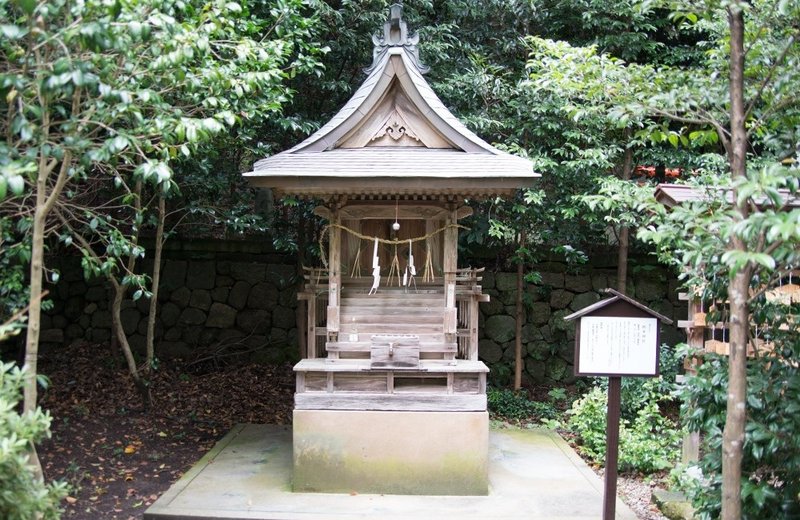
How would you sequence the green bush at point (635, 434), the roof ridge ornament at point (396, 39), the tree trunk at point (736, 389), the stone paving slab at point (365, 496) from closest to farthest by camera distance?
the tree trunk at point (736, 389), the stone paving slab at point (365, 496), the roof ridge ornament at point (396, 39), the green bush at point (635, 434)

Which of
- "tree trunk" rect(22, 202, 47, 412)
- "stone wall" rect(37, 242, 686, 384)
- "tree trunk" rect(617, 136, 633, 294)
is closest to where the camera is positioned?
"tree trunk" rect(22, 202, 47, 412)

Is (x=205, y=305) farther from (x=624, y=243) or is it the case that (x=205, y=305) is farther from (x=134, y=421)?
(x=624, y=243)

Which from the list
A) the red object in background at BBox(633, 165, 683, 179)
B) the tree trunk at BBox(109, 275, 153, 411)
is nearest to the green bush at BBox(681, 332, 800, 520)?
the red object in background at BBox(633, 165, 683, 179)

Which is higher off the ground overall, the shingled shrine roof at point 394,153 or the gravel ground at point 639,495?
the shingled shrine roof at point 394,153

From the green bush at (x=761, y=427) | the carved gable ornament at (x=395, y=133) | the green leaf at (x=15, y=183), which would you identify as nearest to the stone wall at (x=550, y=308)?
the carved gable ornament at (x=395, y=133)

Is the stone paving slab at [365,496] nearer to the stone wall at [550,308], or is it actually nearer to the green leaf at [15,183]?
the stone wall at [550,308]

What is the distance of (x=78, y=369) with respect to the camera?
9242 millimetres

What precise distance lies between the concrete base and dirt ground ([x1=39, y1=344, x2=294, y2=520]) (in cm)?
159

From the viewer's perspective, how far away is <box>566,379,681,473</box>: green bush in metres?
6.84

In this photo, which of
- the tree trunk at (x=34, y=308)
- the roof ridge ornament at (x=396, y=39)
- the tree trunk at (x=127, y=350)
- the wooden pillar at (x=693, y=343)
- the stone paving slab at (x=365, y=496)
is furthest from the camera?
the tree trunk at (x=127, y=350)

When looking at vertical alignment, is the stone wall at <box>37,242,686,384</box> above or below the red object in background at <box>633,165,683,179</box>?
Answer: below

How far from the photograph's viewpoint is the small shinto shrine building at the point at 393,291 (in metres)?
5.80

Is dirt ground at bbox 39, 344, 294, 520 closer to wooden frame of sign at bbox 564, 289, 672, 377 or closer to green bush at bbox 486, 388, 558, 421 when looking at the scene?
green bush at bbox 486, 388, 558, 421

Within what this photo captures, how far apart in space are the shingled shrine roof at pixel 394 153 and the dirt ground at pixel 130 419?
3301 mm
